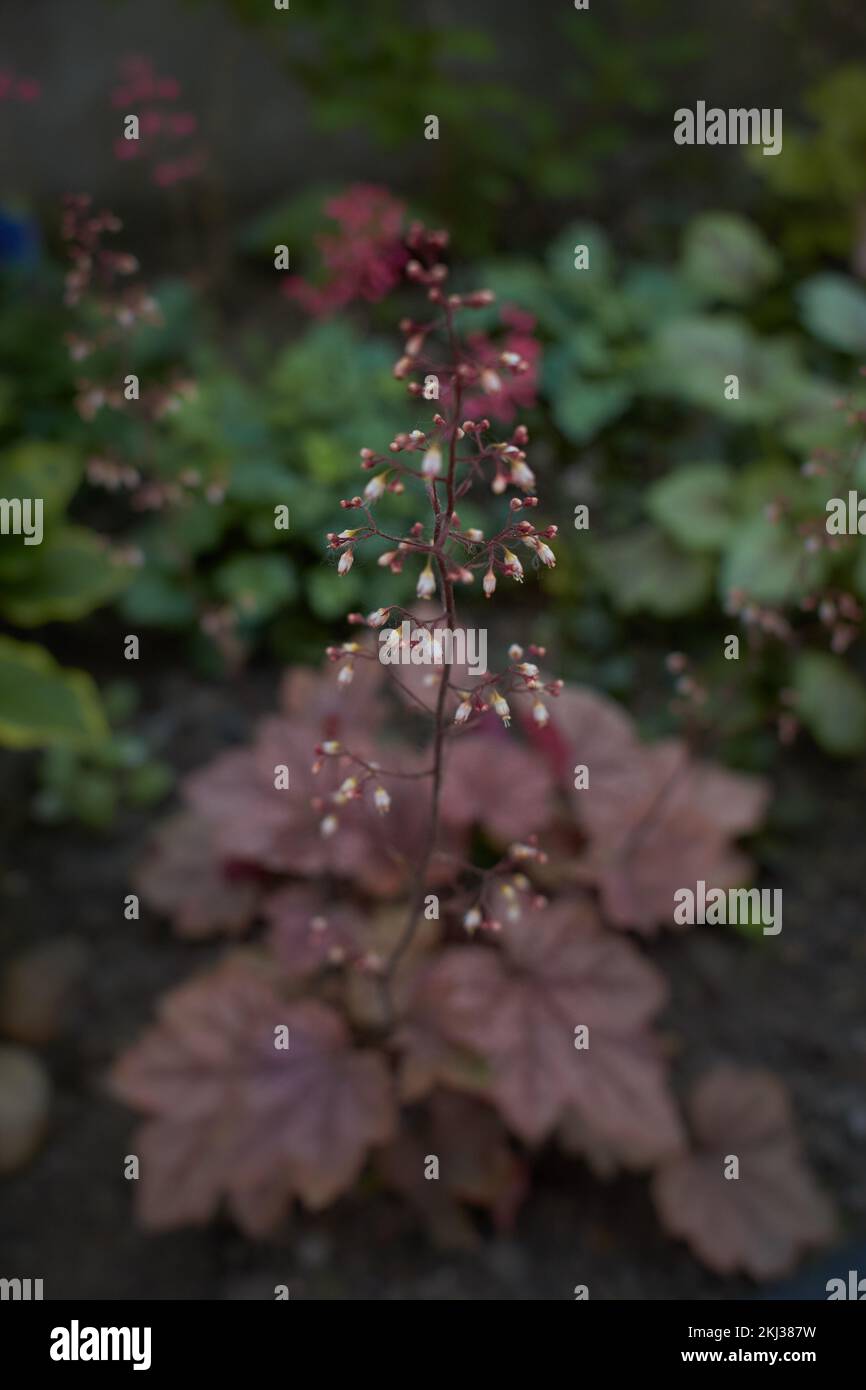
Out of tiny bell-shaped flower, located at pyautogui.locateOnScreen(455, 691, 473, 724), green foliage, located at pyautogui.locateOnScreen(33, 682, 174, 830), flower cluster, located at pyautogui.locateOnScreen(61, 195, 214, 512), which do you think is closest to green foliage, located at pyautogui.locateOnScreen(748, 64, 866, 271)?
flower cluster, located at pyautogui.locateOnScreen(61, 195, 214, 512)

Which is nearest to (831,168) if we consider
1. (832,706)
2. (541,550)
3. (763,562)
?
(763,562)

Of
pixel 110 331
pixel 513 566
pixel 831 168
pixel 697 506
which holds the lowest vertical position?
pixel 513 566

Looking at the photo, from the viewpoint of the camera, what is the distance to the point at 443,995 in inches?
75.2

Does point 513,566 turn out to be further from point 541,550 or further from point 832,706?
point 832,706

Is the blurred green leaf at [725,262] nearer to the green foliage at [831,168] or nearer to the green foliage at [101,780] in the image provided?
the green foliage at [831,168]

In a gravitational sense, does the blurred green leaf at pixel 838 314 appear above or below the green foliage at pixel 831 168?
below

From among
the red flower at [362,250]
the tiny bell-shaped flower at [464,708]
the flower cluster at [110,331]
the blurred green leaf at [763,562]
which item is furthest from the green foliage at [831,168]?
the tiny bell-shaped flower at [464,708]

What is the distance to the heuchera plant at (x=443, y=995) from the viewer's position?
184 cm

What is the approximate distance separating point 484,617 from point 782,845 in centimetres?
112

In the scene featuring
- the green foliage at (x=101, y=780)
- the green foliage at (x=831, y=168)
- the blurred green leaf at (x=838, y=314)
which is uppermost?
the green foliage at (x=831, y=168)

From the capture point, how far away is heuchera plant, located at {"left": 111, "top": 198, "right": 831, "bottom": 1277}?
1.84 m

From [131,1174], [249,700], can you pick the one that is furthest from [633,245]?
[131,1174]

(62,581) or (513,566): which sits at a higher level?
(62,581)

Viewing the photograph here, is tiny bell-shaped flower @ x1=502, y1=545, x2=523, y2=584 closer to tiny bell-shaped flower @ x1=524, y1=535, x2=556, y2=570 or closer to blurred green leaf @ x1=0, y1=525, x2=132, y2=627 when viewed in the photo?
tiny bell-shaped flower @ x1=524, y1=535, x2=556, y2=570
